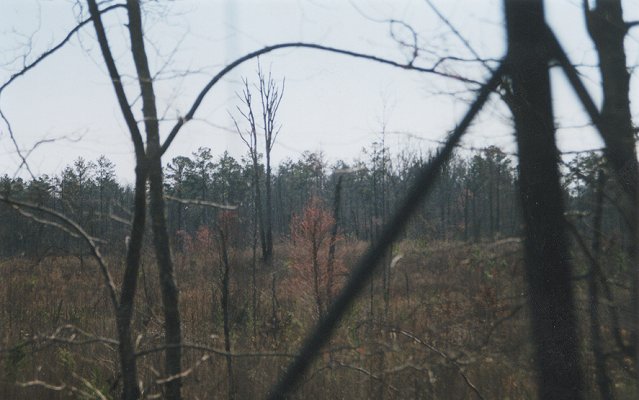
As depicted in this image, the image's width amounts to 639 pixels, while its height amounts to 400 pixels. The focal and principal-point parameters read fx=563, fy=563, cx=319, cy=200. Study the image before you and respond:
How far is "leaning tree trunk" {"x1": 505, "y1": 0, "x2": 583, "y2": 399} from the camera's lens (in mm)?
2953

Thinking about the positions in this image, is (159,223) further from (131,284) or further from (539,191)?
(539,191)

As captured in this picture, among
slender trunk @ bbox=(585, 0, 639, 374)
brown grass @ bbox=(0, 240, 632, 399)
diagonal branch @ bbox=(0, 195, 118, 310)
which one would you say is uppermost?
slender trunk @ bbox=(585, 0, 639, 374)

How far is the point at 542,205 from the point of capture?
3.04 m

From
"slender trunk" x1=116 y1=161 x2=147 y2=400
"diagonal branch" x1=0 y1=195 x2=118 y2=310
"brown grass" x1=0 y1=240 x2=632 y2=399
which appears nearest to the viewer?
"diagonal branch" x1=0 y1=195 x2=118 y2=310

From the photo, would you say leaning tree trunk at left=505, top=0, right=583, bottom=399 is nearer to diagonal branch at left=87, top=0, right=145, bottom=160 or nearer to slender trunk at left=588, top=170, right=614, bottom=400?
slender trunk at left=588, top=170, right=614, bottom=400

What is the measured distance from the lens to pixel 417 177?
312cm

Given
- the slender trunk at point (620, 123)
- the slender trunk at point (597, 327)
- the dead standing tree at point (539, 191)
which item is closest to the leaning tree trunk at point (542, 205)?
the dead standing tree at point (539, 191)

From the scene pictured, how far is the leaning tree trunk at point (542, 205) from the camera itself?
2953mm

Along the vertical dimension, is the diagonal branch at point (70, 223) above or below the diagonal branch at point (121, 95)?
below

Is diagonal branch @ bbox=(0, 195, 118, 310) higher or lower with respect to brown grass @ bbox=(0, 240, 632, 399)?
higher

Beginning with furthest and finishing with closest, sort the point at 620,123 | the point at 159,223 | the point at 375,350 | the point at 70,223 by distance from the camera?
the point at 375,350, the point at 159,223, the point at 620,123, the point at 70,223

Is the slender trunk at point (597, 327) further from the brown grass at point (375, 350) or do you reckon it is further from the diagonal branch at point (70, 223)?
the diagonal branch at point (70, 223)

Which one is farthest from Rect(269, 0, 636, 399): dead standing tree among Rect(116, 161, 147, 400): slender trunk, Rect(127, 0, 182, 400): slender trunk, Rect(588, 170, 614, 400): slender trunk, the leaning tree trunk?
Rect(116, 161, 147, 400): slender trunk

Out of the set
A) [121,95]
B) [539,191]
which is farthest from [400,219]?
[121,95]
